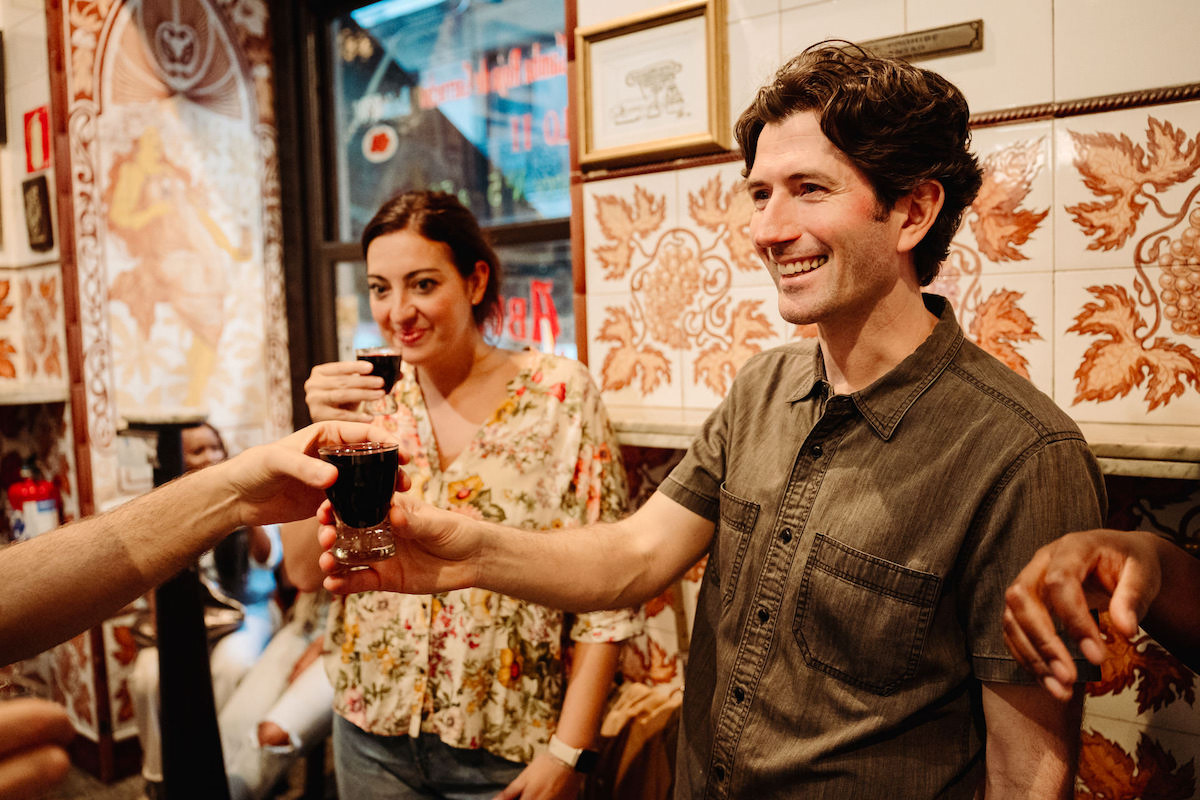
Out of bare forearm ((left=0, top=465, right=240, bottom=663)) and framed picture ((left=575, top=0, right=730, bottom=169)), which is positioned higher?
framed picture ((left=575, top=0, right=730, bottom=169))

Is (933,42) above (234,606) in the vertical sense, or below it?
above

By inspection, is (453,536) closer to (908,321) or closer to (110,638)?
(908,321)

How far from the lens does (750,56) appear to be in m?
1.87

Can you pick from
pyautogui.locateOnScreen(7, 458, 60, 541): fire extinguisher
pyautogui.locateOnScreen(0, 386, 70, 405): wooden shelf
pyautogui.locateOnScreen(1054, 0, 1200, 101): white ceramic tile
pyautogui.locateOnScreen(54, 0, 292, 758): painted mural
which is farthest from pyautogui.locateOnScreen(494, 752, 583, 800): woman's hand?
pyautogui.locateOnScreen(7, 458, 60, 541): fire extinguisher

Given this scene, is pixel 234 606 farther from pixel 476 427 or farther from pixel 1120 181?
pixel 1120 181

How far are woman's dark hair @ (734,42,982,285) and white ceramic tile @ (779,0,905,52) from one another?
553 millimetres

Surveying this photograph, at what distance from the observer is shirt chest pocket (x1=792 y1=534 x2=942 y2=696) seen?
41.6 inches

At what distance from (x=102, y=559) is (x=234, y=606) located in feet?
6.04

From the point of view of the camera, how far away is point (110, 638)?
2979 mm

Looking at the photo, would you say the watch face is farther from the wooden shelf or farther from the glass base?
the wooden shelf

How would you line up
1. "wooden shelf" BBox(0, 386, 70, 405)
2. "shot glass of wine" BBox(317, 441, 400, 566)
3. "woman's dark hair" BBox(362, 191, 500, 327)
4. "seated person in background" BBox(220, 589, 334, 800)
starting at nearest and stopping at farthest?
"shot glass of wine" BBox(317, 441, 400, 566), "woman's dark hair" BBox(362, 191, 500, 327), "seated person in background" BBox(220, 589, 334, 800), "wooden shelf" BBox(0, 386, 70, 405)

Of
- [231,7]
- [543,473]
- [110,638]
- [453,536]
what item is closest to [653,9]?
[543,473]

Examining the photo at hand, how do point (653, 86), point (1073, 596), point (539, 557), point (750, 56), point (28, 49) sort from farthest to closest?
point (28, 49), point (653, 86), point (750, 56), point (539, 557), point (1073, 596)

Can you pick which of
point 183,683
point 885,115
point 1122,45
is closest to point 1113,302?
point 1122,45
